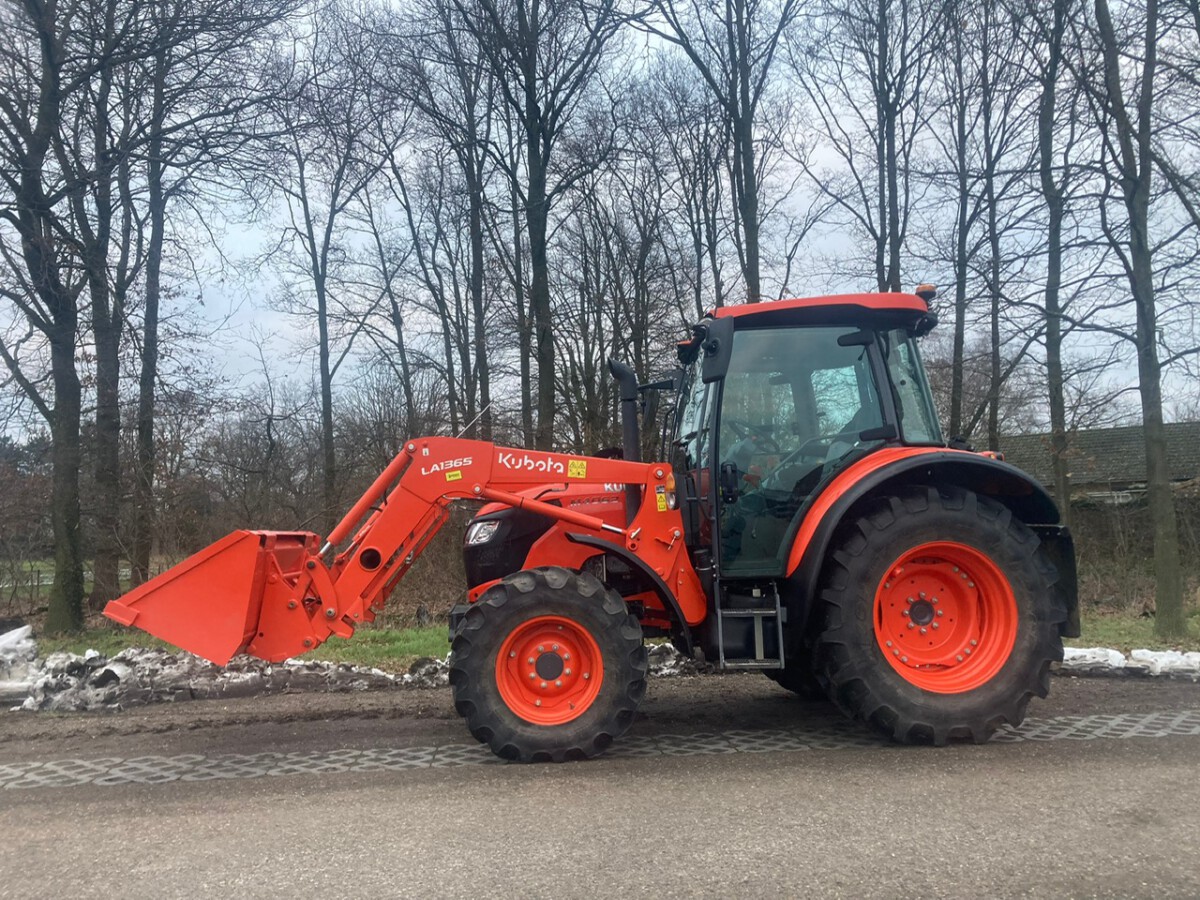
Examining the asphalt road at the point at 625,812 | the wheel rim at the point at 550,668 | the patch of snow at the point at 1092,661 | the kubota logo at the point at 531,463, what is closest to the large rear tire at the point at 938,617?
the asphalt road at the point at 625,812

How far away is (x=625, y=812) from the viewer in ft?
12.8

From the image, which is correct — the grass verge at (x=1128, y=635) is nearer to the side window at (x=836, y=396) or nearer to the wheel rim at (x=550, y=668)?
the side window at (x=836, y=396)

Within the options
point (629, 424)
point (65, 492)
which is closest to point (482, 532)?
point (629, 424)

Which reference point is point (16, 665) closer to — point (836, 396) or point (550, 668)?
point (550, 668)

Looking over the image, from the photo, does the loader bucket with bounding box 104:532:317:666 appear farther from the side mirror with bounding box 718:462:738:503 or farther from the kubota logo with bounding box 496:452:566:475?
the side mirror with bounding box 718:462:738:503

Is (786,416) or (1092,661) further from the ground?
(786,416)

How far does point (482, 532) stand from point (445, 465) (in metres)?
0.67

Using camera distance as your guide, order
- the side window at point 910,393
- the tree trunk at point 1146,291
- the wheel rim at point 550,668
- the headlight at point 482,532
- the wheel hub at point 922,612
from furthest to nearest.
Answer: the tree trunk at point 1146,291 < the headlight at point 482,532 < the side window at point 910,393 < the wheel hub at point 922,612 < the wheel rim at point 550,668

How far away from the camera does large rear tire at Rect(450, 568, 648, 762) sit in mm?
4668

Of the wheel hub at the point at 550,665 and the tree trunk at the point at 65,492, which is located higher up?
A: the tree trunk at the point at 65,492

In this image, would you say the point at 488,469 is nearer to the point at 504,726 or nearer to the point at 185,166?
the point at 504,726

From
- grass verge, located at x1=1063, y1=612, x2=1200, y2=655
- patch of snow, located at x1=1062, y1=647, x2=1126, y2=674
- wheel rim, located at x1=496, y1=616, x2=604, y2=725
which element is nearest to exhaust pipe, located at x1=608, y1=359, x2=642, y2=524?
wheel rim, located at x1=496, y1=616, x2=604, y2=725

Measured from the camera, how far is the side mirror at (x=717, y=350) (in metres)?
4.85

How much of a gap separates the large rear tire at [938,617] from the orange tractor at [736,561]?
0.01 meters
